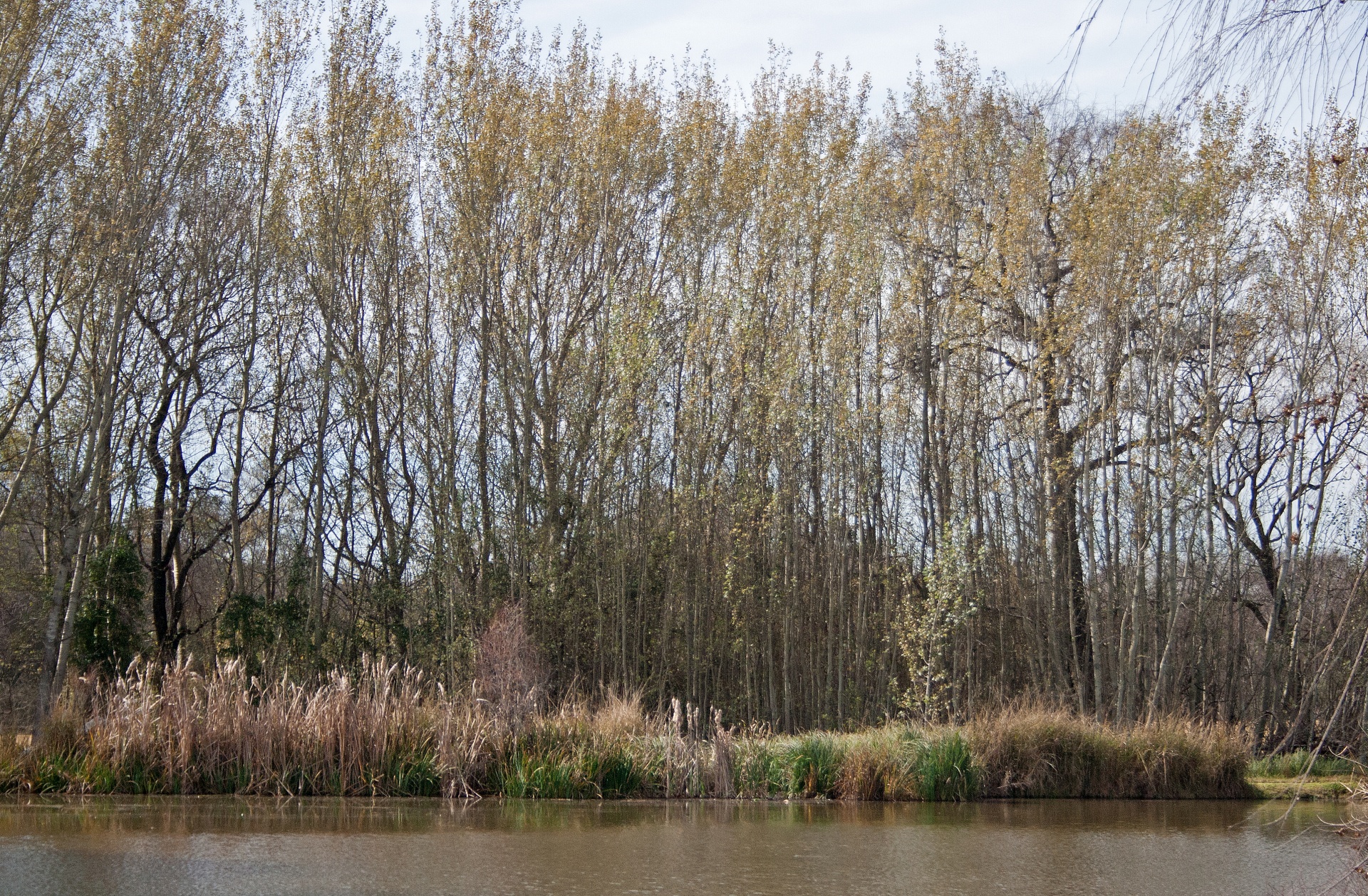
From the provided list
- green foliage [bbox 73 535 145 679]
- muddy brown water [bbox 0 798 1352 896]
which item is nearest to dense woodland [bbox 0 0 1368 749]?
green foliage [bbox 73 535 145 679]

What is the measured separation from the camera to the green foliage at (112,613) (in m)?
18.2

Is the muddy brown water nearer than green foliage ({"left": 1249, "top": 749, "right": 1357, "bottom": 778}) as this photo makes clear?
Yes

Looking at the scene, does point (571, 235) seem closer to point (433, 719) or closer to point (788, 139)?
point (788, 139)

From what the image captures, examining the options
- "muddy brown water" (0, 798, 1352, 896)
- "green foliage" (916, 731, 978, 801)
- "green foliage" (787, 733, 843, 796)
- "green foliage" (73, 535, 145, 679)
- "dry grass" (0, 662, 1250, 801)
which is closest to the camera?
"muddy brown water" (0, 798, 1352, 896)

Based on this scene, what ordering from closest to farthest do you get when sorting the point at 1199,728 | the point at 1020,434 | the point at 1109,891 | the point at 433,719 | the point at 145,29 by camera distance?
1. the point at 1109,891
2. the point at 433,719
3. the point at 1199,728
4. the point at 145,29
5. the point at 1020,434

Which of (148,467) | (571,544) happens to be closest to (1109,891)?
(571,544)

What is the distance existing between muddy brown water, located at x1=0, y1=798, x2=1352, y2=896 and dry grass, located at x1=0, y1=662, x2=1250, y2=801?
0.46 m

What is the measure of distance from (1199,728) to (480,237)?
14194mm

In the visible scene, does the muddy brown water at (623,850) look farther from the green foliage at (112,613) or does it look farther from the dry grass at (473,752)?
the green foliage at (112,613)

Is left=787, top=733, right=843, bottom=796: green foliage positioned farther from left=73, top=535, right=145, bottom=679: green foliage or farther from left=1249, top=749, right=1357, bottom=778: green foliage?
left=73, top=535, right=145, bottom=679: green foliage

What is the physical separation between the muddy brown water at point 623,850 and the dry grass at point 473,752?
0.46 meters

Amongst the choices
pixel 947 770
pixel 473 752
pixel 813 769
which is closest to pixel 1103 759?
pixel 947 770

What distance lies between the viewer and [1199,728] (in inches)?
550

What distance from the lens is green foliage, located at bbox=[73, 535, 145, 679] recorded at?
59.6 ft
